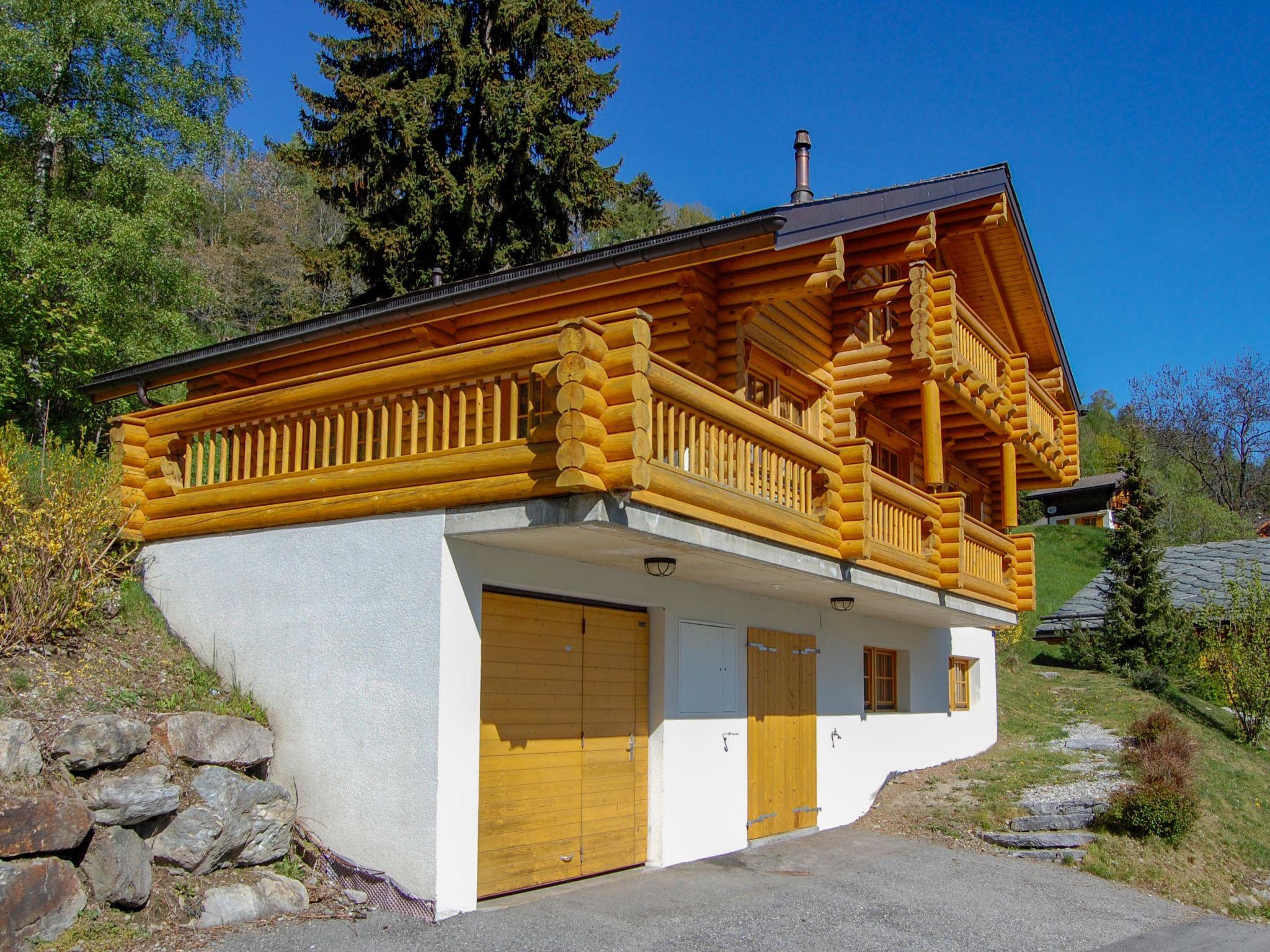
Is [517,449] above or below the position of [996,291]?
below

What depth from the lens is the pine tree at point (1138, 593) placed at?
27062 millimetres

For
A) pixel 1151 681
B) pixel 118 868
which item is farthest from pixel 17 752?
pixel 1151 681

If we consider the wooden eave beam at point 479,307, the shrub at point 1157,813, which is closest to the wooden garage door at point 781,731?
the shrub at point 1157,813

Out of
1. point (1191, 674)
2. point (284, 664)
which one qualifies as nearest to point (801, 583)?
point (284, 664)

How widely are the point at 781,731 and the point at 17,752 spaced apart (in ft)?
28.3

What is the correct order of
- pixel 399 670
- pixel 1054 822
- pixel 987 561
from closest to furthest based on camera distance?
pixel 399 670 → pixel 1054 822 → pixel 987 561

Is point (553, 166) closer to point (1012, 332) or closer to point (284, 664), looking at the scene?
point (1012, 332)

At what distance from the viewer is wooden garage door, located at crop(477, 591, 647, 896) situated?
9.12 meters

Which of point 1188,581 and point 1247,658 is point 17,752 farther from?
point 1188,581

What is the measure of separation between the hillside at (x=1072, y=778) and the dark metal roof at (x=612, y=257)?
7904 mm

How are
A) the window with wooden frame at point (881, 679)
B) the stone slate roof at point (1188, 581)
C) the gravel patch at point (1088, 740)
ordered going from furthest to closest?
the stone slate roof at point (1188, 581), the gravel patch at point (1088, 740), the window with wooden frame at point (881, 679)

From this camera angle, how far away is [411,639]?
27.9 feet

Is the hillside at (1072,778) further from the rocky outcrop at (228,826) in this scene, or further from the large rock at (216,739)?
the large rock at (216,739)

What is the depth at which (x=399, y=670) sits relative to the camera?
8.53 meters
